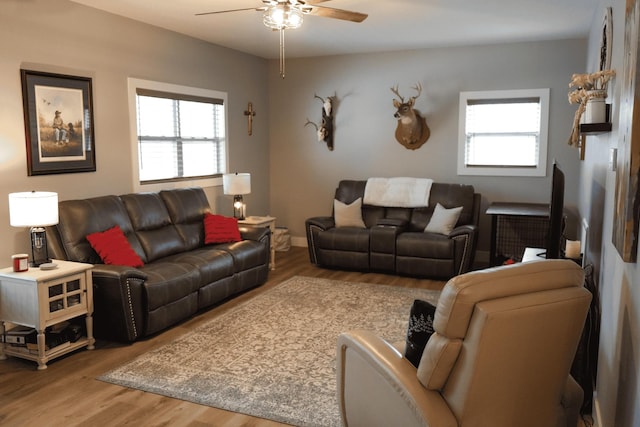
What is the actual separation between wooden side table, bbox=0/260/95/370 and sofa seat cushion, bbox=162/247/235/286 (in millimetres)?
950

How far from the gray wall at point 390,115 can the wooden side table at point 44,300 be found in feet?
13.5

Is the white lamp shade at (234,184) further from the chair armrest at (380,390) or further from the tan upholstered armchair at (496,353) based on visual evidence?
the tan upholstered armchair at (496,353)

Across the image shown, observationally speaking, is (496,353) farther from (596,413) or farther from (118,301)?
(118,301)

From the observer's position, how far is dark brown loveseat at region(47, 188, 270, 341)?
12.8 ft

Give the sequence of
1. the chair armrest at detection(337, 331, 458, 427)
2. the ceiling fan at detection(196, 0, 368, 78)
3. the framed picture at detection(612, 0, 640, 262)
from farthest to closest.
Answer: the ceiling fan at detection(196, 0, 368, 78) → the chair armrest at detection(337, 331, 458, 427) → the framed picture at detection(612, 0, 640, 262)

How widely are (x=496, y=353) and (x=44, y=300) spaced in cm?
297

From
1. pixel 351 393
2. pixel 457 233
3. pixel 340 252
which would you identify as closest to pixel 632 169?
pixel 351 393

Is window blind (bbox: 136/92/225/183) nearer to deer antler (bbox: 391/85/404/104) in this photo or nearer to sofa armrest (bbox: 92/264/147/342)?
sofa armrest (bbox: 92/264/147/342)

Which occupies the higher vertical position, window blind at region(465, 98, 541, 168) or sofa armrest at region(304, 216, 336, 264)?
window blind at region(465, 98, 541, 168)

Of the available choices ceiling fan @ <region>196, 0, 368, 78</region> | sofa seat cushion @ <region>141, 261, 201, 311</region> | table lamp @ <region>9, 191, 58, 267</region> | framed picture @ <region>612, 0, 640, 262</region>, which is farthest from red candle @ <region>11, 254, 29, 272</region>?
framed picture @ <region>612, 0, 640, 262</region>

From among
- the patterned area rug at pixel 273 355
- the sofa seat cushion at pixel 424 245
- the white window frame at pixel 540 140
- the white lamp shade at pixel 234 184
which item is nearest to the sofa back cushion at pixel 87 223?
the patterned area rug at pixel 273 355

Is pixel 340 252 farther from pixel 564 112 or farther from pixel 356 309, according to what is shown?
pixel 564 112

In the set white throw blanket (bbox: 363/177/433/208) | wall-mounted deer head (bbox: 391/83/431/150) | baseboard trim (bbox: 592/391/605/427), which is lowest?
baseboard trim (bbox: 592/391/605/427)

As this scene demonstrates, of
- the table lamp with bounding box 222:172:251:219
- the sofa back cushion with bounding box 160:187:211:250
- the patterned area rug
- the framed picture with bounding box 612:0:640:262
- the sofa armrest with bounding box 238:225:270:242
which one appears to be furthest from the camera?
the table lamp with bounding box 222:172:251:219
